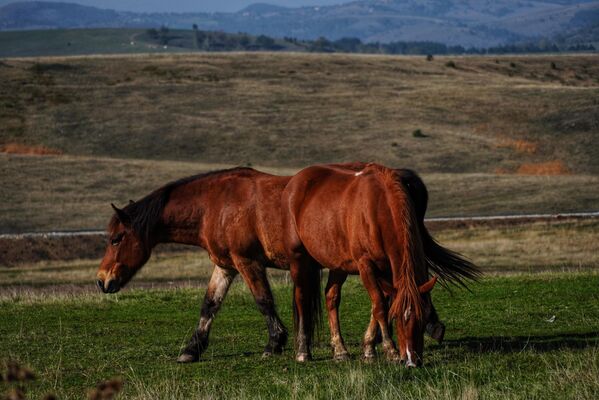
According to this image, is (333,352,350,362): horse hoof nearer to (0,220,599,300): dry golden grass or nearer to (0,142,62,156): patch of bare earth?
(0,220,599,300): dry golden grass

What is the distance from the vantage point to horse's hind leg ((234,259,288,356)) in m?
13.4

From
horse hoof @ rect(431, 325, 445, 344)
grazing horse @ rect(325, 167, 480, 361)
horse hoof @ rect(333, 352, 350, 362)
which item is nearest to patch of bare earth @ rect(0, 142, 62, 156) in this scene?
grazing horse @ rect(325, 167, 480, 361)

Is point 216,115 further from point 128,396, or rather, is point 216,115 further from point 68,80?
point 128,396

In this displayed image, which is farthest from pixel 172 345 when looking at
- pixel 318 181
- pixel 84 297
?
pixel 84 297

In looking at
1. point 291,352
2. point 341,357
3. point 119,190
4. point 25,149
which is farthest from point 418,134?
point 341,357

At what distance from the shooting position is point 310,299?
520 inches

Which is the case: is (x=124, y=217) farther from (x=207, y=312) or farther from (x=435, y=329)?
(x=435, y=329)

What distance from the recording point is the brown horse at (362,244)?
10703mm

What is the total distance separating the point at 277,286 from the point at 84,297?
405cm

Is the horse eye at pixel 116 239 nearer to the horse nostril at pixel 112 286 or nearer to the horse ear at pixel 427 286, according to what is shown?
the horse nostril at pixel 112 286

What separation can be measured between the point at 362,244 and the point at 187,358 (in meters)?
2.89

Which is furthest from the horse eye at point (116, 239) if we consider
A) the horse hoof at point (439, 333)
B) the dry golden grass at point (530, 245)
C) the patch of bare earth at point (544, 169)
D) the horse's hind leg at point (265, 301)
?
the patch of bare earth at point (544, 169)

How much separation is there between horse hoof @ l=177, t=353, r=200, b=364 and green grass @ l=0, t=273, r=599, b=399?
172mm

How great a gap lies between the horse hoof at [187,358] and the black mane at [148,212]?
1.71m
